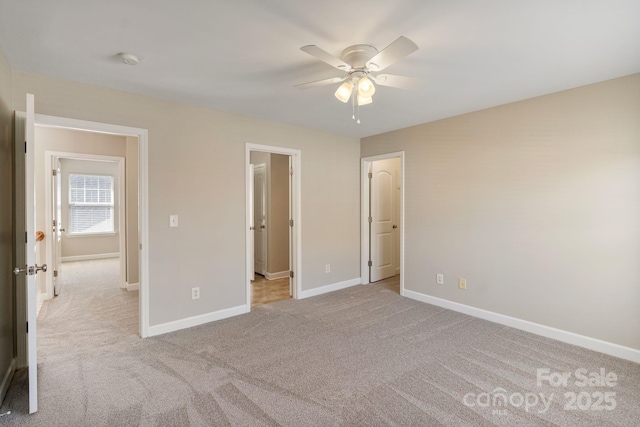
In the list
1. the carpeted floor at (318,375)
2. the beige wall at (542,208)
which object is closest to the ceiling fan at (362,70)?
the beige wall at (542,208)

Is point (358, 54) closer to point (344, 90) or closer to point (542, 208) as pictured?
point (344, 90)

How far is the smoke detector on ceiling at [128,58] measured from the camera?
83.5 inches

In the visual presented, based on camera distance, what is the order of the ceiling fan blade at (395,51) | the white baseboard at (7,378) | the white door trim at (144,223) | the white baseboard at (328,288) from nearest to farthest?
the ceiling fan blade at (395,51) → the white baseboard at (7,378) → the white door trim at (144,223) → the white baseboard at (328,288)

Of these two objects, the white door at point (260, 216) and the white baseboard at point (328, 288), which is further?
the white door at point (260, 216)

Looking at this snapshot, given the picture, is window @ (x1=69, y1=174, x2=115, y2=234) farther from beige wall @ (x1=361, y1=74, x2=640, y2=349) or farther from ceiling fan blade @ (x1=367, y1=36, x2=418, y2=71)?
ceiling fan blade @ (x1=367, y1=36, x2=418, y2=71)

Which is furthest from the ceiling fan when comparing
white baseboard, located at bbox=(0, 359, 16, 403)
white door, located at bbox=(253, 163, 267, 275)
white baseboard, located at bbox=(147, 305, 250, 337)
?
white door, located at bbox=(253, 163, 267, 275)

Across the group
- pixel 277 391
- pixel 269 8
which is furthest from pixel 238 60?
pixel 277 391

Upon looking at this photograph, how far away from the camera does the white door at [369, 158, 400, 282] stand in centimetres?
499

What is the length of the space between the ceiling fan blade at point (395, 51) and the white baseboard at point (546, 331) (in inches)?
117

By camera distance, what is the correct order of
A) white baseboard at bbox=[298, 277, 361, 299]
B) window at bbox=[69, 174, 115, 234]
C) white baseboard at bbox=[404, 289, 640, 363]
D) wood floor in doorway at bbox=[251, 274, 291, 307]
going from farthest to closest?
window at bbox=[69, 174, 115, 234] → white baseboard at bbox=[298, 277, 361, 299] → wood floor in doorway at bbox=[251, 274, 291, 307] → white baseboard at bbox=[404, 289, 640, 363]

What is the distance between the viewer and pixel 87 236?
744 centimetres

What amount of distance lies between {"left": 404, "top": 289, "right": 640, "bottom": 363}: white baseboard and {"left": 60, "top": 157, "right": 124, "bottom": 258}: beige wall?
778 centimetres

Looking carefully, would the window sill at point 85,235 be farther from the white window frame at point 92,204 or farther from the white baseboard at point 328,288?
the white baseboard at point 328,288

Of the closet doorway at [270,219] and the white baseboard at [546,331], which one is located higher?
the closet doorway at [270,219]
